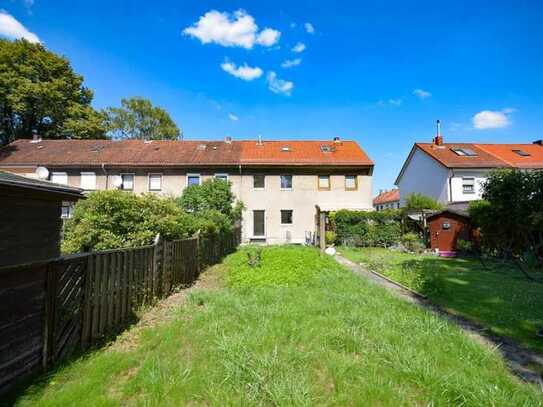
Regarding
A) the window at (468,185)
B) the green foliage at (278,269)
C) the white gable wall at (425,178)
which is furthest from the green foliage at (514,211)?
the window at (468,185)

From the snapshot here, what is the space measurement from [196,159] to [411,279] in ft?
55.3

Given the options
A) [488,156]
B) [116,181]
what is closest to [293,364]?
[116,181]

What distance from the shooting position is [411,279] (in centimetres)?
802

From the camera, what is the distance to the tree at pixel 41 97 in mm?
23734

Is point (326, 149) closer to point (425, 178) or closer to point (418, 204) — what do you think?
point (418, 204)

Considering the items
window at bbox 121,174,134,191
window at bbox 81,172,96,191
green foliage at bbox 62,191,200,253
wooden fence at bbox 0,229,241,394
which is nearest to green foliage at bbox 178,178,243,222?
window at bbox 121,174,134,191

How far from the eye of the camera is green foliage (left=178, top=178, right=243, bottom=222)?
15.6 m

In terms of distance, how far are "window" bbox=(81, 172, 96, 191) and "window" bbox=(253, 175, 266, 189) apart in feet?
39.1

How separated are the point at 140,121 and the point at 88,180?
17.9 meters

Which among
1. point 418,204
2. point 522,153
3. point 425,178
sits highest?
point 522,153

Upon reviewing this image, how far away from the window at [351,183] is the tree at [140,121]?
26363 millimetres

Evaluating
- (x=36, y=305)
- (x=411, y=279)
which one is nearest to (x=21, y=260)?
(x=36, y=305)

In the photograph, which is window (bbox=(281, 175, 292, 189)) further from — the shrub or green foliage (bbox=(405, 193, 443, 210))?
the shrub

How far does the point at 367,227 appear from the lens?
1762 centimetres
